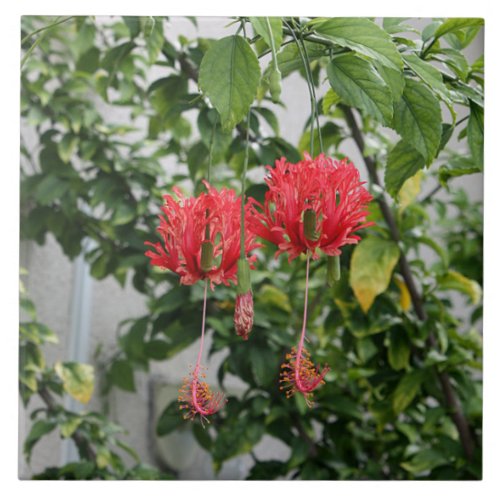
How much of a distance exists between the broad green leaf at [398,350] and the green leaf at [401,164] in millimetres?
423

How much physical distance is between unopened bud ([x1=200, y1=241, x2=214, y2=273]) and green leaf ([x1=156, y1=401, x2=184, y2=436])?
544 millimetres

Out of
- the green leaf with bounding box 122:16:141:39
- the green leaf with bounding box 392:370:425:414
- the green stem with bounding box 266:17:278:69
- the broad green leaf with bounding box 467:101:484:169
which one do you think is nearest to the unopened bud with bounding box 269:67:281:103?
the green stem with bounding box 266:17:278:69

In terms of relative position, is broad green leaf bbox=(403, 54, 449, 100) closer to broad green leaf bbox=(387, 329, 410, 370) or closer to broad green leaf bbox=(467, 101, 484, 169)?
broad green leaf bbox=(467, 101, 484, 169)

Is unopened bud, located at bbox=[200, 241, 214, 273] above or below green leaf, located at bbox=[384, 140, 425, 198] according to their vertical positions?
below

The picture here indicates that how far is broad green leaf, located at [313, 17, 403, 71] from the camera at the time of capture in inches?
23.7

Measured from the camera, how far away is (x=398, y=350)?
1135 millimetres

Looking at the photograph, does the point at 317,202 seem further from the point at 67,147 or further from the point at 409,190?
the point at 67,147

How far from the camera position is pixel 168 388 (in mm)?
1164

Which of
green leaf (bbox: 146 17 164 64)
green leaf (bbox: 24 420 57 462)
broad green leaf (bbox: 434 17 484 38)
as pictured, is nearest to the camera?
broad green leaf (bbox: 434 17 484 38)

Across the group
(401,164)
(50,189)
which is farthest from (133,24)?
(401,164)

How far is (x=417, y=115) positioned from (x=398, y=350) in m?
0.55

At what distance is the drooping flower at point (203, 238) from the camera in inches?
23.8
